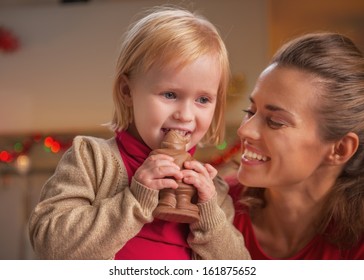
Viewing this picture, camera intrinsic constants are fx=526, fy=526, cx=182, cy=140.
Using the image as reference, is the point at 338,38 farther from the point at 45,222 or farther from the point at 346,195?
the point at 45,222

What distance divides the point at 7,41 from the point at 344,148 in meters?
1.16

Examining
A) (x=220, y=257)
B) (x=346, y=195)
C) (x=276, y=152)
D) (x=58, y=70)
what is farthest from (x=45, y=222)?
(x=58, y=70)

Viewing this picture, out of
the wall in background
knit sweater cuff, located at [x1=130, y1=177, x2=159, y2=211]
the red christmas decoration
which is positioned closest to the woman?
knit sweater cuff, located at [x1=130, y1=177, x2=159, y2=211]

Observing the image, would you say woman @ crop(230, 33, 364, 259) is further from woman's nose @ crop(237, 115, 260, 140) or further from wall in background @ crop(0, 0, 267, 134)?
wall in background @ crop(0, 0, 267, 134)

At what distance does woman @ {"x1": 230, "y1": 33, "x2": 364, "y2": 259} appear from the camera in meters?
0.81

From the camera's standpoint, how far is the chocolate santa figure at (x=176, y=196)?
0.64m

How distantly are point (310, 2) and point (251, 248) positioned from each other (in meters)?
0.69

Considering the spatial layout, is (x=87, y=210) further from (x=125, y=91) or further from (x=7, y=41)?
(x=7, y=41)

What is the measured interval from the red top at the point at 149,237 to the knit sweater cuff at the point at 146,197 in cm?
7

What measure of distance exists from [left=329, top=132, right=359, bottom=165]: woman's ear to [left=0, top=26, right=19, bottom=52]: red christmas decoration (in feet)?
3.25

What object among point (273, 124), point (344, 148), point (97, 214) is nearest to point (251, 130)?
point (273, 124)

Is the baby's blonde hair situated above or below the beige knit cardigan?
above

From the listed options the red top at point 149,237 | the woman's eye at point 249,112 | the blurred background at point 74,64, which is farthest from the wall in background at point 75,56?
the red top at point 149,237

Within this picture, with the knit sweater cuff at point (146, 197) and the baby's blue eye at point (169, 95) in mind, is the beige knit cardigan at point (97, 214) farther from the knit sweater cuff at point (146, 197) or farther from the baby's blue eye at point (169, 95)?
the baby's blue eye at point (169, 95)
